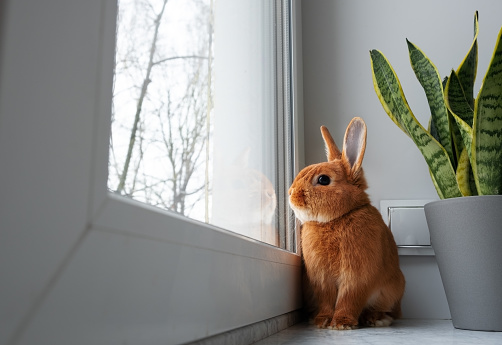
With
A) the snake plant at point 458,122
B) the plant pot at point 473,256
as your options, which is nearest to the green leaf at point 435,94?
the snake plant at point 458,122

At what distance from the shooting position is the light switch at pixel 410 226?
101cm

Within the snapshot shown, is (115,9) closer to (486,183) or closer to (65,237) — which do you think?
(65,237)

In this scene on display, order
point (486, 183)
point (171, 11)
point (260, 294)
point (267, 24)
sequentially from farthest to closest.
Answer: point (267, 24), point (486, 183), point (260, 294), point (171, 11)

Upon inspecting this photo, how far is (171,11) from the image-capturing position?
42 cm

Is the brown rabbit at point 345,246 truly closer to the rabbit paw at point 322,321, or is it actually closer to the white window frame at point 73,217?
the rabbit paw at point 322,321

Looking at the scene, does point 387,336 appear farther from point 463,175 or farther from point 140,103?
point 140,103

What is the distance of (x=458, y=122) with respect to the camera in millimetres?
794

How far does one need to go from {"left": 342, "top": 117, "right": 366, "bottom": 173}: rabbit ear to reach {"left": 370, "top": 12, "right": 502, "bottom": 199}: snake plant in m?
0.07

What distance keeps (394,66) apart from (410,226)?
Answer: 13.4 inches

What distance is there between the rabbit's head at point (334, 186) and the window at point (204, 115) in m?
0.05

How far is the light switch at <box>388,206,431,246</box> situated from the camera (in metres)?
1.01

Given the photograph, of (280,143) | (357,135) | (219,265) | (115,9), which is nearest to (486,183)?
(357,135)

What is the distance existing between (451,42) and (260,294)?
2.42 feet

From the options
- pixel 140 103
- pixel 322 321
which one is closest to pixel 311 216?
pixel 322 321
